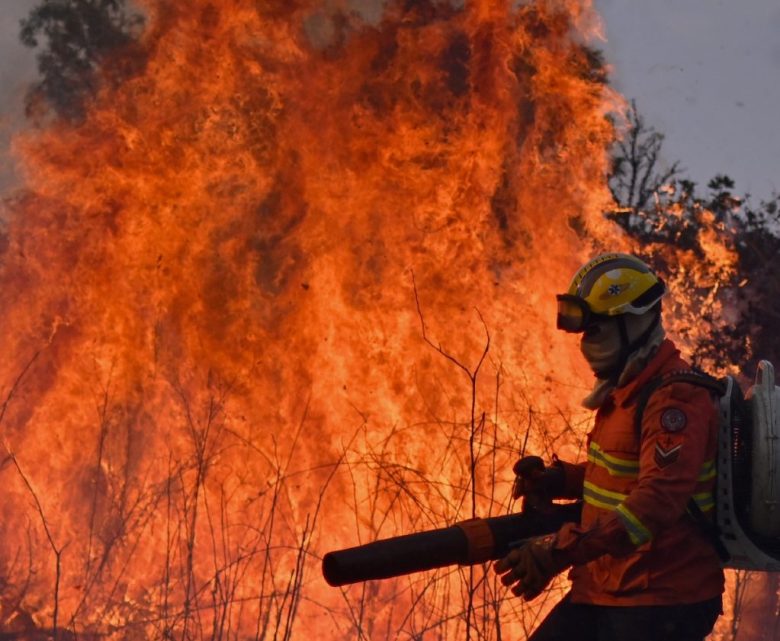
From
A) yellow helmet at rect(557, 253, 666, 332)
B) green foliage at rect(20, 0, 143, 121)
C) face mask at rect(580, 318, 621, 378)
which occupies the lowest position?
face mask at rect(580, 318, 621, 378)

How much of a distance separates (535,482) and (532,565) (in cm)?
60

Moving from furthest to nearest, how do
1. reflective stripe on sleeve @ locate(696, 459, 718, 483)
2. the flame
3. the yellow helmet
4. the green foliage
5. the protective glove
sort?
the green foliage
the flame
the protective glove
the yellow helmet
reflective stripe on sleeve @ locate(696, 459, 718, 483)

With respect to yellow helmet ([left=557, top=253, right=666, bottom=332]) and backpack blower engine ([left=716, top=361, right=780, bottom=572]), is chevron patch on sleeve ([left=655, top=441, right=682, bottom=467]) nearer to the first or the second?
backpack blower engine ([left=716, top=361, right=780, bottom=572])

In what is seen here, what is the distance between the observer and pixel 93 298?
9398 millimetres

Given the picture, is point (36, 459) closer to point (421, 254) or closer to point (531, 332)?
point (421, 254)

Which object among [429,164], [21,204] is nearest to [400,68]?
[429,164]

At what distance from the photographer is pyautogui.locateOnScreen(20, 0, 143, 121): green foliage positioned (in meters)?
9.69

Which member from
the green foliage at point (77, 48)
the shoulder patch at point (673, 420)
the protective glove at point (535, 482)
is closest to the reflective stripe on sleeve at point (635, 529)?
the shoulder patch at point (673, 420)

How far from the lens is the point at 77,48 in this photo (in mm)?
10289

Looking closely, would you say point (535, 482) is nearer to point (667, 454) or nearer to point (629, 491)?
point (629, 491)

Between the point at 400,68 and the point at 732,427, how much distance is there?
264 inches

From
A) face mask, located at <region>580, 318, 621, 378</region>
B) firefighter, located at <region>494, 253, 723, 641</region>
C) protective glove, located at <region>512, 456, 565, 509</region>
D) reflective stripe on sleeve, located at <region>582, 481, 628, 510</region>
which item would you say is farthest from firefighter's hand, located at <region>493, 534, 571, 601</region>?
face mask, located at <region>580, 318, 621, 378</region>

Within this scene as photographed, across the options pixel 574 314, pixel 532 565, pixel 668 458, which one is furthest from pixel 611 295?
pixel 532 565

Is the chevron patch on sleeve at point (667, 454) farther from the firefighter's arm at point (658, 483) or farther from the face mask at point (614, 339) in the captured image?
the face mask at point (614, 339)
